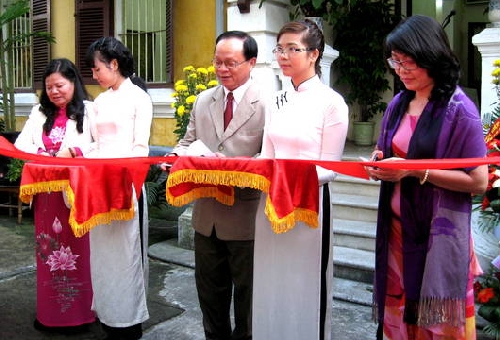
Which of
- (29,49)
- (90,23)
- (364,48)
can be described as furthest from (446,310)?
(29,49)

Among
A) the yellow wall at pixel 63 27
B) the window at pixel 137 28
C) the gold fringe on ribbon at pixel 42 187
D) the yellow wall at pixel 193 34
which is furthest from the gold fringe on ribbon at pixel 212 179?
the yellow wall at pixel 63 27

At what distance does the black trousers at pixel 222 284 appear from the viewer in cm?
317

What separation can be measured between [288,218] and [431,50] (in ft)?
2.98

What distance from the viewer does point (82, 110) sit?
3.98 m

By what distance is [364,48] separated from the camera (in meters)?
6.91

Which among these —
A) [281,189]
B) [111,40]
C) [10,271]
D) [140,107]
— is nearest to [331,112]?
[281,189]

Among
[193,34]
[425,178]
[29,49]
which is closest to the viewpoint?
[425,178]

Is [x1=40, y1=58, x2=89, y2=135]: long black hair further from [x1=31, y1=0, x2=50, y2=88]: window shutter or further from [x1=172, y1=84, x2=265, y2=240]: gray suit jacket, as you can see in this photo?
[x1=31, y1=0, x2=50, y2=88]: window shutter

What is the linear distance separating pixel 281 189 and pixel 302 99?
19.5 inches

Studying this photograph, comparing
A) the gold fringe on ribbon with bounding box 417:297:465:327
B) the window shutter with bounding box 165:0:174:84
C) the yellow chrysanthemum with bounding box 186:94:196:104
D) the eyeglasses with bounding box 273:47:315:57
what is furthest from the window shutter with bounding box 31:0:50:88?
the gold fringe on ribbon with bounding box 417:297:465:327

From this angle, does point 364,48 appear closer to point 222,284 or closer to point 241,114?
point 241,114

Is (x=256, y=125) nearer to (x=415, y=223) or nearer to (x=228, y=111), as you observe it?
(x=228, y=111)

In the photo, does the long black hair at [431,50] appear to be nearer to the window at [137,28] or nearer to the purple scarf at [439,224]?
the purple scarf at [439,224]

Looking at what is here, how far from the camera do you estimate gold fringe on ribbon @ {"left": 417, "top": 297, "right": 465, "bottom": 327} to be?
2.24 metres
